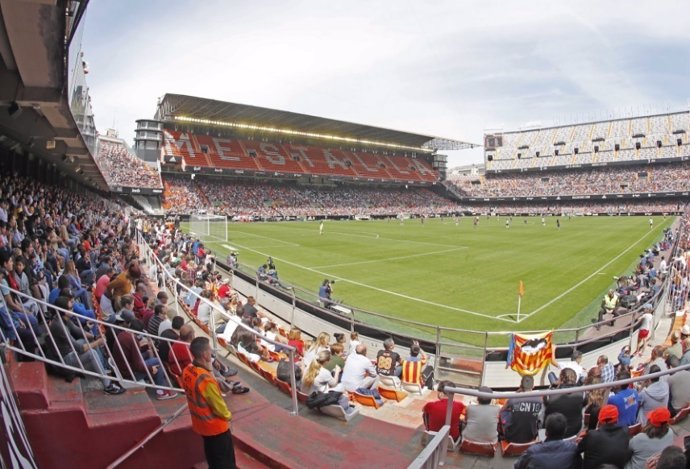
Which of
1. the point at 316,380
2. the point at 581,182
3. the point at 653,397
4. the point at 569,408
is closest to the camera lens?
the point at 569,408

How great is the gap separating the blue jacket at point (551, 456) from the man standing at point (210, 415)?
256 cm

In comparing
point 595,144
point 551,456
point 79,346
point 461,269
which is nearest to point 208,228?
point 461,269

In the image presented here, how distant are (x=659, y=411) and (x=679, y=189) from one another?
8895 centimetres

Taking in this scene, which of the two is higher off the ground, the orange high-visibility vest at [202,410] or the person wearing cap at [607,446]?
the orange high-visibility vest at [202,410]

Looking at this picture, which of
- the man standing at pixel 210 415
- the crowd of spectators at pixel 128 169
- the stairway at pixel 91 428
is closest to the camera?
the man standing at pixel 210 415

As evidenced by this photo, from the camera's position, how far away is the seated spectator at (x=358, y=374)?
697cm

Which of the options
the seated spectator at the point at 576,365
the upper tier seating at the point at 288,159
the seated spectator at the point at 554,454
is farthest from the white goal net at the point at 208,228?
the seated spectator at the point at 554,454

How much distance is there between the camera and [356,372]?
7016 millimetres

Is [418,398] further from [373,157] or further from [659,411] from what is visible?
[373,157]

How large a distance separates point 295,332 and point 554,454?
5.87 metres

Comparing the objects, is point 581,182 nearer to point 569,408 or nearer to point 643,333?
point 643,333

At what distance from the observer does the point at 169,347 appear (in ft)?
17.4

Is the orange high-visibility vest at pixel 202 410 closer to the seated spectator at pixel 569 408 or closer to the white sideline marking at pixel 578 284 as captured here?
the seated spectator at pixel 569 408

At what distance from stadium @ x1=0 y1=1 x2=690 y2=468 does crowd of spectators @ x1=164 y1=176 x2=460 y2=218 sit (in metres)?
23.0
